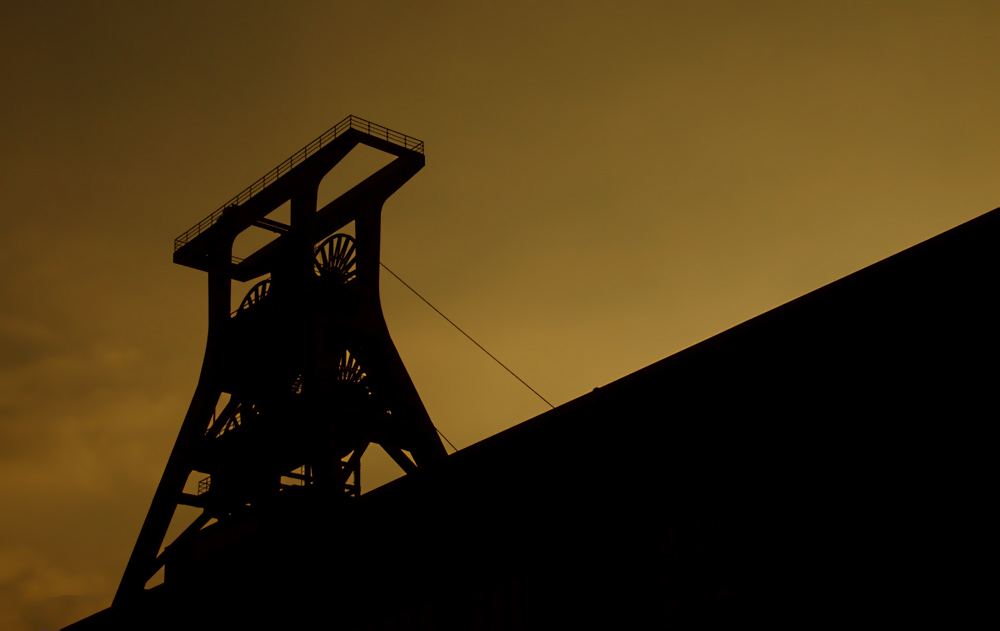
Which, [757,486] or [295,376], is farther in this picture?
[295,376]

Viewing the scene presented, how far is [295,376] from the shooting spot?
26031 mm

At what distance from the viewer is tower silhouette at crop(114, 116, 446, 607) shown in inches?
961

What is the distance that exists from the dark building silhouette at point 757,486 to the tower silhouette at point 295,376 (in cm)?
860

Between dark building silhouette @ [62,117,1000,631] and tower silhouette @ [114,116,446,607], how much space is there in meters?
8.60

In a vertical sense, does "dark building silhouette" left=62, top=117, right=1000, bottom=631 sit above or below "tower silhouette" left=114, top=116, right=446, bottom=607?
below

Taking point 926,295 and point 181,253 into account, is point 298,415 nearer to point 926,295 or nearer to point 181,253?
point 181,253

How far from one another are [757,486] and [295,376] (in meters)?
16.4

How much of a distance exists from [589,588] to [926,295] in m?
5.03

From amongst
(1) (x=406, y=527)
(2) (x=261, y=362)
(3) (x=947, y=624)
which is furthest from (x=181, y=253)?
(3) (x=947, y=624)

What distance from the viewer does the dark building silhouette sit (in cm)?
1030

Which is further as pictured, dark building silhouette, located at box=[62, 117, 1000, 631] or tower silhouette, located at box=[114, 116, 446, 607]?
tower silhouette, located at box=[114, 116, 446, 607]

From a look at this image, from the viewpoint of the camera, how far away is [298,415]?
958 inches

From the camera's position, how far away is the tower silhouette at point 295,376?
80.1ft

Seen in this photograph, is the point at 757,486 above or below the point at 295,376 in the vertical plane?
below
